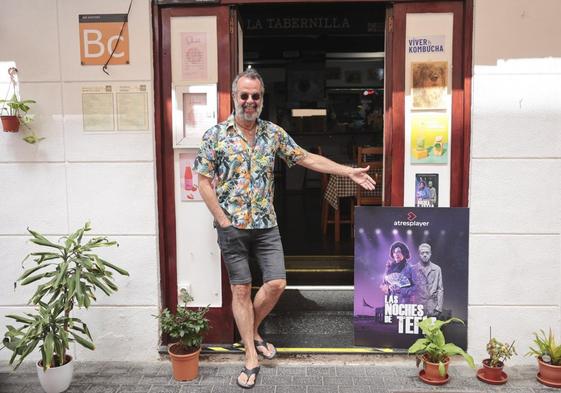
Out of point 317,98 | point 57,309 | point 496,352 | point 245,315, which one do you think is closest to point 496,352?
point 496,352

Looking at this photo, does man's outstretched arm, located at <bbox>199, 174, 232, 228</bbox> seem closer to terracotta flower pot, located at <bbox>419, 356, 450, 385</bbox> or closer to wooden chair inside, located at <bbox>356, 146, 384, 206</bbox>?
terracotta flower pot, located at <bbox>419, 356, 450, 385</bbox>

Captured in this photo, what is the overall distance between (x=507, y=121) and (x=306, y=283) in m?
2.07

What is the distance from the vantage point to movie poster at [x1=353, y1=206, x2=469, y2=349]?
3.30 m

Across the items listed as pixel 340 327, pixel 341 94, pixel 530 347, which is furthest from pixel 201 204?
pixel 341 94

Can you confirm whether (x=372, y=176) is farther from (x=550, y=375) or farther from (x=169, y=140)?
Answer: (x=550, y=375)

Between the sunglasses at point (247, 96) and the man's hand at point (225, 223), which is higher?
the sunglasses at point (247, 96)

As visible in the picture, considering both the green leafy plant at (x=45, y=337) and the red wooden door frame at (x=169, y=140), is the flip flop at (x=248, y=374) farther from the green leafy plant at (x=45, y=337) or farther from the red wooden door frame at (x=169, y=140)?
the green leafy plant at (x=45, y=337)

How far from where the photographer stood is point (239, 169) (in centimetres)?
303

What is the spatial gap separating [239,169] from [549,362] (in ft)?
7.23

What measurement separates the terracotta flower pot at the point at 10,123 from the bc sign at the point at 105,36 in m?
0.61

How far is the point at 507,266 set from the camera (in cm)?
329

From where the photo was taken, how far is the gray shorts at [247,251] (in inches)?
121

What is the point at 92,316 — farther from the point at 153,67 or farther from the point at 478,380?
the point at 478,380

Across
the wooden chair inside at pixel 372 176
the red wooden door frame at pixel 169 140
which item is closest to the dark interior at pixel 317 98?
the wooden chair inside at pixel 372 176
